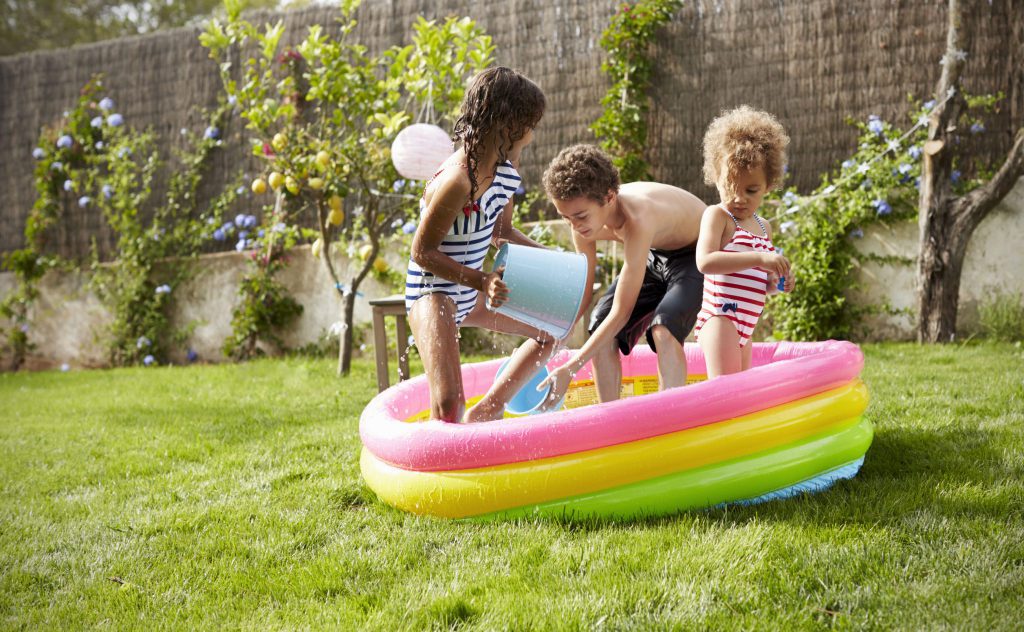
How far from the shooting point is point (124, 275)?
25.4 ft

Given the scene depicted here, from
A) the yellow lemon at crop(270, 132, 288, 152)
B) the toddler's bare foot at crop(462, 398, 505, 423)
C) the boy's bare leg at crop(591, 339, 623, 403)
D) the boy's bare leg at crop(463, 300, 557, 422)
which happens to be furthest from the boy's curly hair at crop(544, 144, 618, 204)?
the yellow lemon at crop(270, 132, 288, 152)

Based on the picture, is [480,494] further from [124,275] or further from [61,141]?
[61,141]

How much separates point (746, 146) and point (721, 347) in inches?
28.3

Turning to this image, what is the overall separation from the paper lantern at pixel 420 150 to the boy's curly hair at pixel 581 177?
2031mm

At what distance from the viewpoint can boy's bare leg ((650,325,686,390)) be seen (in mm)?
3166

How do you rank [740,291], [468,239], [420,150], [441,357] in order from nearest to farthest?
[441,357] → [468,239] → [740,291] → [420,150]

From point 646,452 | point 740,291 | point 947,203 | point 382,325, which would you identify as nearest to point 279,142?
point 382,325

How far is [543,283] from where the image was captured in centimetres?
271

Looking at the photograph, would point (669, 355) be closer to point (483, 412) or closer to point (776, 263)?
point (776, 263)

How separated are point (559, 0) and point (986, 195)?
3419 mm

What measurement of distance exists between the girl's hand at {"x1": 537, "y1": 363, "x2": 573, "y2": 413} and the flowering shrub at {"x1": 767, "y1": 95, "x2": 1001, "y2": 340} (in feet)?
A: 9.16

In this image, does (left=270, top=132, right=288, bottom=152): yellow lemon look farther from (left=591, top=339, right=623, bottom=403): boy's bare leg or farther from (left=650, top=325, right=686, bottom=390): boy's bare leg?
(left=650, top=325, right=686, bottom=390): boy's bare leg

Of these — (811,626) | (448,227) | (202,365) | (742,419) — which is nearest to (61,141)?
(202,365)

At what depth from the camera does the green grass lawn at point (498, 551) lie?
6.16ft
